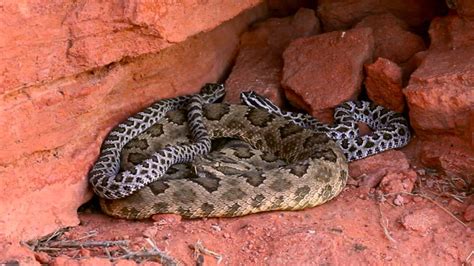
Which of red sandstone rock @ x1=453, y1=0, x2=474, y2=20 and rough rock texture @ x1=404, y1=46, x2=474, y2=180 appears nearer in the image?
rough rock texture @ x1=404, y1=46, x2=474, y2=180

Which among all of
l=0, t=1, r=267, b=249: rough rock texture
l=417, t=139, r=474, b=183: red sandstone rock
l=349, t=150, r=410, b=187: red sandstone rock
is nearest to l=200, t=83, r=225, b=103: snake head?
l=0, t=1, r=267, b=249: rough rock texture

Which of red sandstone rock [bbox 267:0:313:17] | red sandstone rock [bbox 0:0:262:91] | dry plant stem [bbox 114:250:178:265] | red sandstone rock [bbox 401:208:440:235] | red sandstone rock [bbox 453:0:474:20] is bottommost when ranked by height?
red sandstone rock [bbox 401:208:440:235]

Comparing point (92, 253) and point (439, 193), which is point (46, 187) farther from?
point (439, 193)

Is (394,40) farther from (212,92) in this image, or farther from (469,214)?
(469,214)

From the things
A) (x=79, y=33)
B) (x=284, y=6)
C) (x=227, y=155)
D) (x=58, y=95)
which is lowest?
(x=227, y=155)

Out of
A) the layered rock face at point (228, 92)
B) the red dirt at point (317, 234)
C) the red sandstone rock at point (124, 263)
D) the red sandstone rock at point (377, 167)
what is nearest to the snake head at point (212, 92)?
the layered rock face at point (228, 92)

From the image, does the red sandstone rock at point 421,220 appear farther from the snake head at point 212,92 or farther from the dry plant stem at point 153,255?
the snake head at point 212,92

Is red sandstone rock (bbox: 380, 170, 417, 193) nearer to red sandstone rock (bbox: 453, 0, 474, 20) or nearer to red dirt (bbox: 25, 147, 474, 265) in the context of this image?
red dirt (bbox: 25, 147, 474, 265)

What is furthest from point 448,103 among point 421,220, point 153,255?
point 153,255
